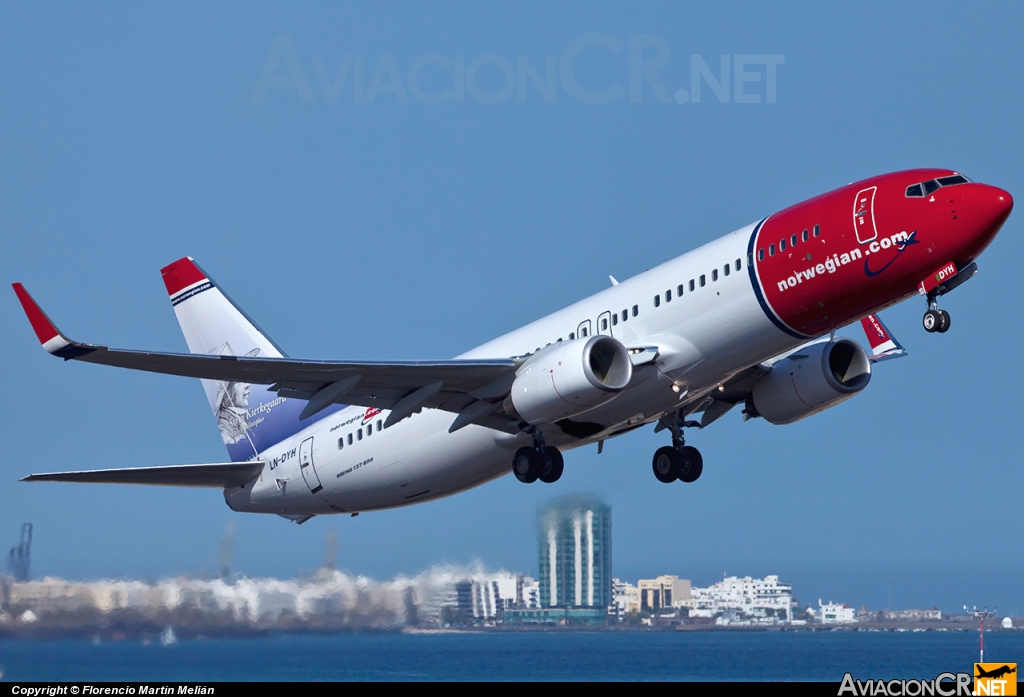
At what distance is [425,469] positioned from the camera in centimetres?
3133

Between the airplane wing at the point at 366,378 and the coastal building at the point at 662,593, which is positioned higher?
the airplane wing at the point at 366,378

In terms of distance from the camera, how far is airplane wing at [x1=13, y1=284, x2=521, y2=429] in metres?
26.2

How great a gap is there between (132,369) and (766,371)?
49.4 ft

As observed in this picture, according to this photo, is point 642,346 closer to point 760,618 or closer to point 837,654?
point 760,618

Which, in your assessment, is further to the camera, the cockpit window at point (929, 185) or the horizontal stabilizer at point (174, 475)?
the horizontal stabilizer at point (174, 475)

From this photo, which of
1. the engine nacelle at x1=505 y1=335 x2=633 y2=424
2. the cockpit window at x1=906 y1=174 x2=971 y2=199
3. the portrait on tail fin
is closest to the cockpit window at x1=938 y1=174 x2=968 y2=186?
the cockpit window at x1=906 y1=174 x2=971 y2=199

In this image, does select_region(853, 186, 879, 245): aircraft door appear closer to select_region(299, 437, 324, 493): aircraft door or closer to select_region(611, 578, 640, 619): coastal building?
select_region(299, 437, 324, 493): aircraft door

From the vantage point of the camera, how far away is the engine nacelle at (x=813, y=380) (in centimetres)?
3119

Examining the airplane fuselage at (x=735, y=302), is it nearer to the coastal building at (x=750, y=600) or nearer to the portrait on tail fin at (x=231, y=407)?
the portrait on tail fin at (x=231, y=407)

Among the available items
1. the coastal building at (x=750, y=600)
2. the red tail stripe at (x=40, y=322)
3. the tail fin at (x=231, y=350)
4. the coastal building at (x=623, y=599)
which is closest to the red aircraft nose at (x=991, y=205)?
the tail fin at (x=231, y=350)

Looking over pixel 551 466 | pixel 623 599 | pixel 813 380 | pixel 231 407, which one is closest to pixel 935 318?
pixel 813 380

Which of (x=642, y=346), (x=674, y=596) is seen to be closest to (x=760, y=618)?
(x=674, y=596)

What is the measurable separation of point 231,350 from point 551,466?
12.9 meters

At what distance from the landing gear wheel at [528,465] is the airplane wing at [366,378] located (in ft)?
2.91
